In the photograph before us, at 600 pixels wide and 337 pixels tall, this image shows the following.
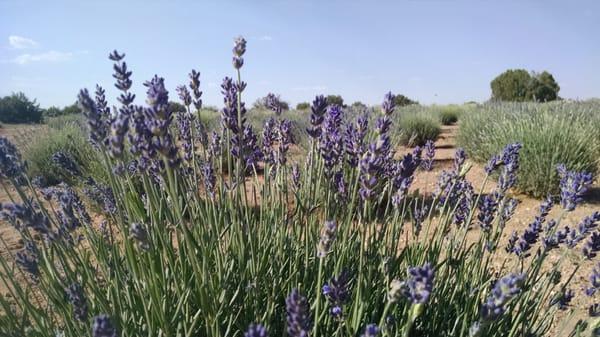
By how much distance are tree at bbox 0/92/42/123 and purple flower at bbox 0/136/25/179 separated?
88.2 feet

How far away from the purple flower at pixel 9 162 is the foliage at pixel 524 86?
35459 mm

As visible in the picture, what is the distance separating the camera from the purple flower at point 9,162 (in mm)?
1409

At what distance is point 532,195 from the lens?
627cm

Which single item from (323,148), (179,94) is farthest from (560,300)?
(179,94)

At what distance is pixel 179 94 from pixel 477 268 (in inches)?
69.5

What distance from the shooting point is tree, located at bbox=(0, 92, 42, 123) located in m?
24.0

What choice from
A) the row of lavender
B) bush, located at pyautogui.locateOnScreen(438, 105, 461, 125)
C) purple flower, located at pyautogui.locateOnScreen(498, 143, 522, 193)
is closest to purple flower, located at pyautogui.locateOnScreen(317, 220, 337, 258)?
the row of lavender

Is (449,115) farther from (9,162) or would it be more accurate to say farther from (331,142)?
(9,162)

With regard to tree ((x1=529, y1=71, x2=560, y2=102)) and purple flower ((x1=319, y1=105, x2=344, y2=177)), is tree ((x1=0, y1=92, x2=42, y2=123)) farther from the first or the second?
tree ((x1=529, y1=71, x2=560, y2=102))

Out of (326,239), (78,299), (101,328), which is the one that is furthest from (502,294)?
(78,299)

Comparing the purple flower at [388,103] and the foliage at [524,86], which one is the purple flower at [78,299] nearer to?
the purple flower at [388,103]

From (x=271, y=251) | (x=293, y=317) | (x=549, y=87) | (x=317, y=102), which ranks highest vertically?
(x=549, y=87)

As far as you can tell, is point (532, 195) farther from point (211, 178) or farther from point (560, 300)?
point (211, 178)

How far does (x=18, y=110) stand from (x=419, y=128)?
80.9 ft
